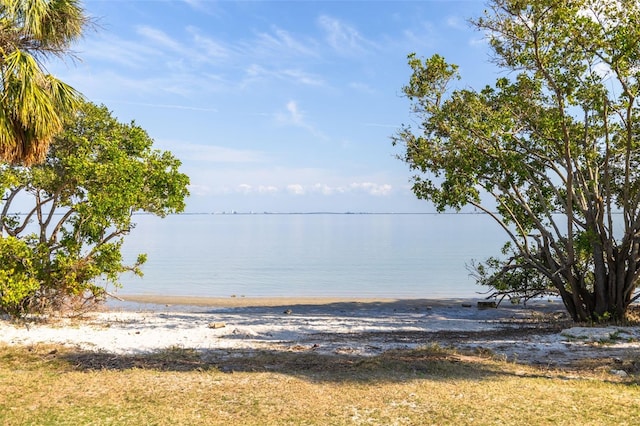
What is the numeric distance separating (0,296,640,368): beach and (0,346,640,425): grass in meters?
1.18

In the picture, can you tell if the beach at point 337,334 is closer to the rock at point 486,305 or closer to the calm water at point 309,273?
the rock at point 486,305

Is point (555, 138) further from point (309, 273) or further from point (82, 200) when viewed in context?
point (309, 273)

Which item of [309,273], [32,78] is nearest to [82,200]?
[32,78]

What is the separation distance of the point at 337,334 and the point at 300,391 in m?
6.91

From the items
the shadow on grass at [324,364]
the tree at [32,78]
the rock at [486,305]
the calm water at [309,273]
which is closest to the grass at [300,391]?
the shadow on grass at [324,364]

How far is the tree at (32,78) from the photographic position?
9.01 metres

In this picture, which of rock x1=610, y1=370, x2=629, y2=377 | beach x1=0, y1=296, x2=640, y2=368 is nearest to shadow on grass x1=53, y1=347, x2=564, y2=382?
beach x1=0, y1=296, x2=640, y2=368

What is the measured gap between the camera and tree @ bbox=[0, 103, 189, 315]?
13.7 metres

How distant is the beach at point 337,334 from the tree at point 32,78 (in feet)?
14.5

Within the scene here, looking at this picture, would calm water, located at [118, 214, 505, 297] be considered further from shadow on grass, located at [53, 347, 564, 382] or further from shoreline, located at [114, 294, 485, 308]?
shadow on grass, located at [53, 347, 564, 382]

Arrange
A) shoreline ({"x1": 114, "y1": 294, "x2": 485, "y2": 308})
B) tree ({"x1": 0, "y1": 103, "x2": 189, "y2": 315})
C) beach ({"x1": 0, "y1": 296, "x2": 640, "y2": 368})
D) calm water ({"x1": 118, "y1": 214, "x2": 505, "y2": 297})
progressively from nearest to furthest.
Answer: beach ({"x1": 0, "y1": 296, "x2": 640, "y2": 368}) → tree ({"x1": 0, "y1": 103, "x2": 189, "y2": 315}) → shoreline ({"x1": 114, "y1": 294, "x2": 485, "y2": 308}) → calm water ({"x1": 118, "y1": 214, "x2": 505, "y2": 297})

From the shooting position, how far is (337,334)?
48.5ft

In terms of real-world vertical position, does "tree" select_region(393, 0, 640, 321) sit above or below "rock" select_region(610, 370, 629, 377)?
above

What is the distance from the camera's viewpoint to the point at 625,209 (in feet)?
49.1
